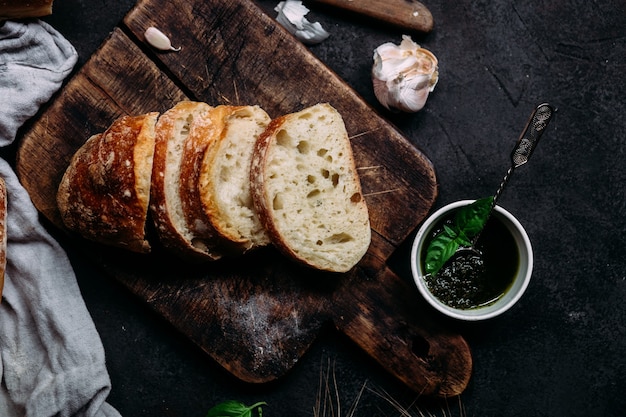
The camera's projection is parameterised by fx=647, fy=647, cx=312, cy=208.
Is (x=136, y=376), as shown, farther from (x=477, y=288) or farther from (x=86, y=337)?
(x=477, y=288)

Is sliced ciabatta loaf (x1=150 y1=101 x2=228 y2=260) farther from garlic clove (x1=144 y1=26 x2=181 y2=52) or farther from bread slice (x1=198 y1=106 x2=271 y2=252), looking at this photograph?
garlic clove (x1=144 y1=26 x2=181 y2=52)

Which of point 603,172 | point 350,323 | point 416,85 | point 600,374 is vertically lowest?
point 600,374

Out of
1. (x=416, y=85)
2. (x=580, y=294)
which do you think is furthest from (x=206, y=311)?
(x=580, y=294)

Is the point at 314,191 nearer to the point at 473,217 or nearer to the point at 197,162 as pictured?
the point at 197,162

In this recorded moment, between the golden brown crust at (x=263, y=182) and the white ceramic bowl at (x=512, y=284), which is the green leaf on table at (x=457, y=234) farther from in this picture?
the golden brown crust at (x=263, y=182)

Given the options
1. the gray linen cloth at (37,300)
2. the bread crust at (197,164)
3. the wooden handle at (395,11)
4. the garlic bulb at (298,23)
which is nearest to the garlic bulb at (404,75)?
the wooden handle at (395,11)

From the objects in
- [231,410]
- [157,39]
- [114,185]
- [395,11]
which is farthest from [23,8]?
[231,410]
